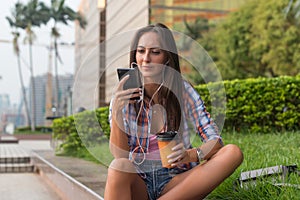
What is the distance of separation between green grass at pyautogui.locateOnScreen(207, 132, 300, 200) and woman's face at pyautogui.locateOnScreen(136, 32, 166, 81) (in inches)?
32.4

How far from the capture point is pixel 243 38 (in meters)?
18.6

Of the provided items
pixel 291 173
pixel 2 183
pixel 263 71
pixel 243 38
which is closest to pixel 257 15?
pixel 243 38

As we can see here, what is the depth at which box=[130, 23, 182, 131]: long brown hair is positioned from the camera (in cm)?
204

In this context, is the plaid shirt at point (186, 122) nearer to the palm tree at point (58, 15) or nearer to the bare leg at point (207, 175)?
the bare leg at point (207, 175)

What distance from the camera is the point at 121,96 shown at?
203cm

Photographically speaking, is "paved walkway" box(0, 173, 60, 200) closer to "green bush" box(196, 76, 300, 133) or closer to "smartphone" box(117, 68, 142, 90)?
"green bush" box(196, 76, 300, 133)

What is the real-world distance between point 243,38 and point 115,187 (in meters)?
17.2

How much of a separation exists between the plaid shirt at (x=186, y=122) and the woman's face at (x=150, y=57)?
161mm

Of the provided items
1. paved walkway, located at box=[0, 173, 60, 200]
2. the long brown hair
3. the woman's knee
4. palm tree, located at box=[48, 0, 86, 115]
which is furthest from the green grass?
palm tree, located at box=[48, 0, 86, 115]

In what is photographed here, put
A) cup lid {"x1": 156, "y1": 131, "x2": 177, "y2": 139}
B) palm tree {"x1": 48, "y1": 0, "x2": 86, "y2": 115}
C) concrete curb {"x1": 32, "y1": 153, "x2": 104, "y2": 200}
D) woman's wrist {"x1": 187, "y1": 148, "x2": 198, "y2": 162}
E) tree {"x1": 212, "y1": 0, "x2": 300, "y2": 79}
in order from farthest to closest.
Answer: palm tree {"x1": 48, "y1": 0, "x2": 86, "y2": 115}
tree {"x1": 212, "y1": 0, "x2": 300, "y2": 79}
concrete curb {"x1": 32, "y1": 153, "x2": 104, "y2": 200}
woman's wrist {"x1": 187, "y1": 148, "x2": 198, "y2": 162}
cup lid {"x1": 156, "y1": 131, "x2": 177, "y2": 139}

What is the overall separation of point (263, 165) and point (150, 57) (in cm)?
152

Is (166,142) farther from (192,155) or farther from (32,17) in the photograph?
(32,17)

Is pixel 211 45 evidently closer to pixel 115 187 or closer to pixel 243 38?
pixel 243 38

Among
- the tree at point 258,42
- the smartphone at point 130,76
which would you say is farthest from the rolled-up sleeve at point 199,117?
the tree at point 258,42
